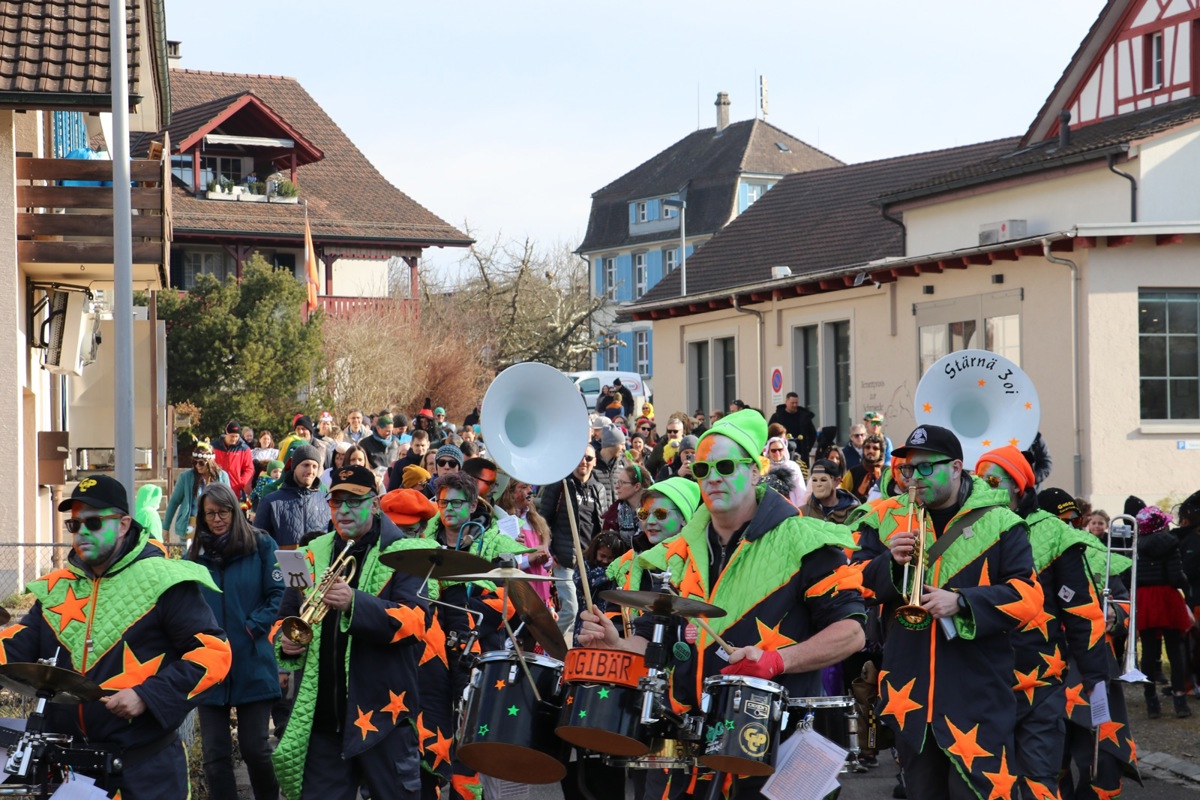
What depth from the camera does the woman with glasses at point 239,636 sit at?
7973 millimetres

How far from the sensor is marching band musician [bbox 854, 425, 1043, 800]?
Answer: 5.98 meters

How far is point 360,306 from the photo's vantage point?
40.3 metres

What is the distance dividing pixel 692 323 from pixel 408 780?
2553 cm

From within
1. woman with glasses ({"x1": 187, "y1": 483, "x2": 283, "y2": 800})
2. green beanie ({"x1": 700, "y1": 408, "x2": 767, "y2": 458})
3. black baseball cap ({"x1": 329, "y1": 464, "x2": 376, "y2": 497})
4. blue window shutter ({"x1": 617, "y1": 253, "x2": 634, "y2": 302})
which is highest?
blue window shutter ({"x1": 617, "y1": 253, "x2": 634, "y2": 302})

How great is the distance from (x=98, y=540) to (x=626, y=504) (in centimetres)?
597

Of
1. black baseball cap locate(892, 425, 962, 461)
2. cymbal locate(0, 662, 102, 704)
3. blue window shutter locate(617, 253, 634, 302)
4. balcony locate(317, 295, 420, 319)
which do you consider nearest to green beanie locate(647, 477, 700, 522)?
black baseball cap locate(892, 425, 962, 461)

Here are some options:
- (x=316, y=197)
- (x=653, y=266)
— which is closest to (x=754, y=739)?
(x=316, y=197)

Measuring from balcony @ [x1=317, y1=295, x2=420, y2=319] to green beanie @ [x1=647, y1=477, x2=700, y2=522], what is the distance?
3151 cm

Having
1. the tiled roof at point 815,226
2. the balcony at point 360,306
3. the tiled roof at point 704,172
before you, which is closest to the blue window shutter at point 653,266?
the tiled roof at point 704,172

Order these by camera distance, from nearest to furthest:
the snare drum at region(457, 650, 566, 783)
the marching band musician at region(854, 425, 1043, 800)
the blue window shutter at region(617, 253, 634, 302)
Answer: the snare drum at region(457, 650, 566, 783) < the marching band musician at region(854, 425, 1043, 800) < the blue window shutter at region(617, 253, 634, 302)

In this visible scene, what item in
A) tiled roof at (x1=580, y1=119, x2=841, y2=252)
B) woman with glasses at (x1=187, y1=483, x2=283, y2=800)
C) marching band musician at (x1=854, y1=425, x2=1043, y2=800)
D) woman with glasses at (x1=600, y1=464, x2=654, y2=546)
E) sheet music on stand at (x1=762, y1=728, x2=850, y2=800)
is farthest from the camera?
tiled roof at (x1=580, y1=119, x2=841, y2=252)

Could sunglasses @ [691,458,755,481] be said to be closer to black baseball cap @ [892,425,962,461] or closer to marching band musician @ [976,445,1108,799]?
black baseball cap @ [892,425,962,461]

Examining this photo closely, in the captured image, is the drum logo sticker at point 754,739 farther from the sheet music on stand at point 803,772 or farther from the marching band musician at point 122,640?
the marching band musician at point 122,640

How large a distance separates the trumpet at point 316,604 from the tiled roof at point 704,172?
5910 cm
